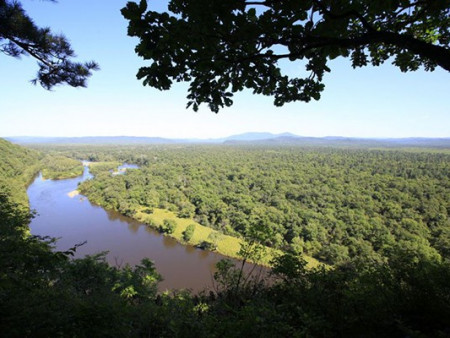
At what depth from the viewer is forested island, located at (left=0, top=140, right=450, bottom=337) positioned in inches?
123

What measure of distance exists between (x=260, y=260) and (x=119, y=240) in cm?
1851

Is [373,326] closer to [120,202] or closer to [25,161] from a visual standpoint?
[120,202]

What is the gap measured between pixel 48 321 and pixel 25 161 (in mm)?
84064

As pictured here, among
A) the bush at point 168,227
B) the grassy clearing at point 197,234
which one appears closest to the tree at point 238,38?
the grassy clearing at point 197,234

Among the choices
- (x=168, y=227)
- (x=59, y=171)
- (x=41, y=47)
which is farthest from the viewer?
(x=59, y=171)

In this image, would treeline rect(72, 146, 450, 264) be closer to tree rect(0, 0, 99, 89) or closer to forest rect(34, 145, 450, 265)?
forest rect(34, 145, 450, 265)

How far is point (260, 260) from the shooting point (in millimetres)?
15562

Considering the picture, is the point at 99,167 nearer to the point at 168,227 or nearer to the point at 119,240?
the point at 119,240

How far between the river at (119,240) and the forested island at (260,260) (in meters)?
1.86

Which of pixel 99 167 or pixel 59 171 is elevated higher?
pixel 59 171

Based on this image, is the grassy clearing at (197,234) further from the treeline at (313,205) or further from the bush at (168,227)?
the treeline at (313,205)

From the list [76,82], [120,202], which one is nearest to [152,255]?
[120,202]

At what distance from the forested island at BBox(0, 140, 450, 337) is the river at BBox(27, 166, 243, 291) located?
1.86 m

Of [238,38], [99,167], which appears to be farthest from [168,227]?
[99,167]
